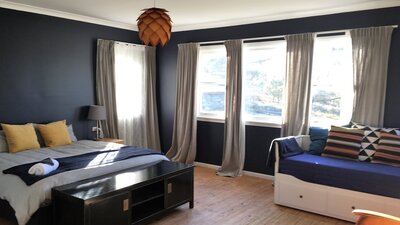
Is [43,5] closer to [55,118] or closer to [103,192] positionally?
[55,118]

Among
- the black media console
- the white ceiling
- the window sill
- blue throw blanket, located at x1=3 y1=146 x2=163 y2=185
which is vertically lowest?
the black media console

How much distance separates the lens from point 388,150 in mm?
3576

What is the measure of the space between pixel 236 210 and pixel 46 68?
3.28m

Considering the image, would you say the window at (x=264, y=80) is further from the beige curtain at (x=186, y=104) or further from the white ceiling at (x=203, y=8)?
the beige curtain at (x=186, y=104)

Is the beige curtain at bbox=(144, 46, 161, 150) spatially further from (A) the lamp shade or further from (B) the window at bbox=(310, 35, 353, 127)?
(B) the window at bbox=(310, 35, 353, 127)

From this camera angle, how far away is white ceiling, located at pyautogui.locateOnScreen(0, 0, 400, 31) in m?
4.02

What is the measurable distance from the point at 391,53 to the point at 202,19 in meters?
2.68

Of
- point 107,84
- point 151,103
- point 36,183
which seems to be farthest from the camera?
point 151,103

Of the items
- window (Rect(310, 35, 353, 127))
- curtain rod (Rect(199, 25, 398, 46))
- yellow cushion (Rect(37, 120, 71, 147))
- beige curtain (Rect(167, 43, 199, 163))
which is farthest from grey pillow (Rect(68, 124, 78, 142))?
window (Rect(310, 35, 353, 127))

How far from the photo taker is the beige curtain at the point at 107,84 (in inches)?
207

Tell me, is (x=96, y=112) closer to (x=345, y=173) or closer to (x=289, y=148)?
(x=289, y=148)

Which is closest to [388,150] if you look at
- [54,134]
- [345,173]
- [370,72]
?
[345,173]

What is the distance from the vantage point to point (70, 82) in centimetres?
496

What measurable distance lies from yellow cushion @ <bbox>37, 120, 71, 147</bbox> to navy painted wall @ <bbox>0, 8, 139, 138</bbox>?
1.01ft
